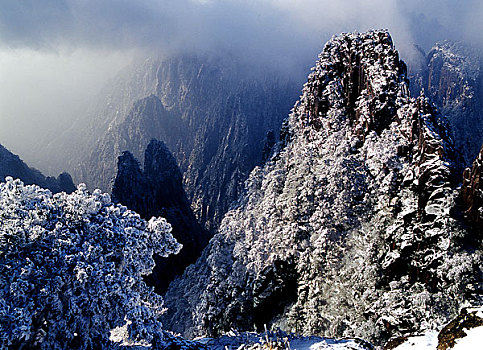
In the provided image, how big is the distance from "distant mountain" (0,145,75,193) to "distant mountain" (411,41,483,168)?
102 m

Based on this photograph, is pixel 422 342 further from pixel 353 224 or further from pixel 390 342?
pixel 353 224

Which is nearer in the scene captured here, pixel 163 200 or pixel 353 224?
pixel 353 224

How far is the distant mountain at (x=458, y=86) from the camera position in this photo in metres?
75.1

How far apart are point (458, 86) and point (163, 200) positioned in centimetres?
7812

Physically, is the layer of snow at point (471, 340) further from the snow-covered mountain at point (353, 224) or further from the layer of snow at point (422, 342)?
the snow-covered mountain at point (353, 224)

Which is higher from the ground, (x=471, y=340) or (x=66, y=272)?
(x=66, y=272)

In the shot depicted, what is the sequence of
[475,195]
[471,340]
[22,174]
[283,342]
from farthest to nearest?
[22,174] < [475,195] < [283,342] < [471,340]

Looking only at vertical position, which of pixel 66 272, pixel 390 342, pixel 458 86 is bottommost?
pixel 390 342

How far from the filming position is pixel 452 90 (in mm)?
87375

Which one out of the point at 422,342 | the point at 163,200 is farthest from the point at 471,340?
the point at 163,200

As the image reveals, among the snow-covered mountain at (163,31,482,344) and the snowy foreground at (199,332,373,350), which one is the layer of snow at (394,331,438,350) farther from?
the snow-covered mountain at (163,31,482,344)

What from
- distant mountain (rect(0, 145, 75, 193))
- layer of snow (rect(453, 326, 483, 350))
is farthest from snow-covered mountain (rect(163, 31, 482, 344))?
distant mountain (rect(0, 145, 75, 193))

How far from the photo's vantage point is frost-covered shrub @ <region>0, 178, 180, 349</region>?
1127cm

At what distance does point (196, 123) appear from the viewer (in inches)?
6284
